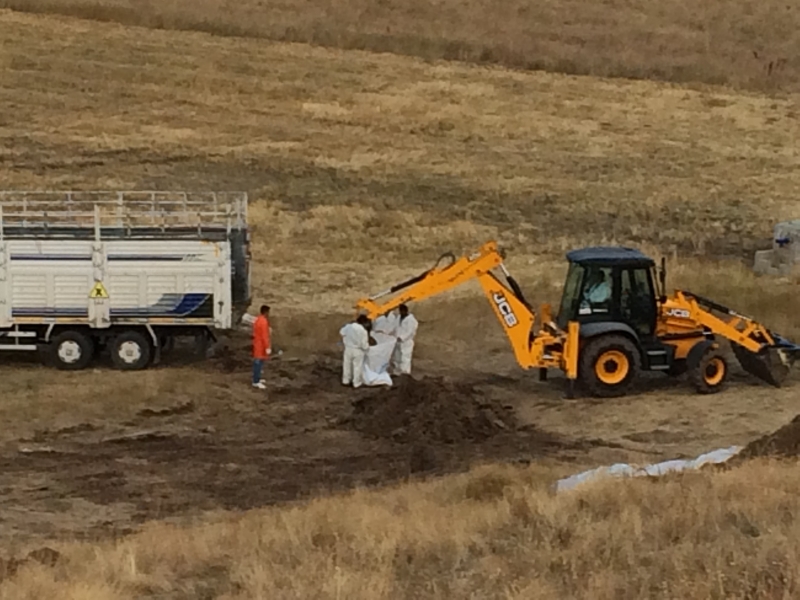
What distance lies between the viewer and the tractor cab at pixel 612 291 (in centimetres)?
1845

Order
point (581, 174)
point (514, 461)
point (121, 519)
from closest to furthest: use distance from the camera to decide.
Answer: point (121, 519), point (514, 461), point (581, 174)

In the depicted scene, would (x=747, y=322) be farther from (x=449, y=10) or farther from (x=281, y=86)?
(x=449, y=10)

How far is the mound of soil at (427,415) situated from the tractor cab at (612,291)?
75.3 inches

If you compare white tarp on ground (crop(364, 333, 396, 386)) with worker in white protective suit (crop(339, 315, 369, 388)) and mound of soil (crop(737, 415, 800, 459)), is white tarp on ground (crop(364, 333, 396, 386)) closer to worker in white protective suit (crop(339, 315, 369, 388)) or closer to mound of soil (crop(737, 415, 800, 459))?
worker in white protective suit (crop(339, 315, 369, 388))

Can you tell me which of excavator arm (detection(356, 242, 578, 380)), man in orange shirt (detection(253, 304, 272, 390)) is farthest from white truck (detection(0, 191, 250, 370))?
excavator arm (detection(356, 242, 578, 380))

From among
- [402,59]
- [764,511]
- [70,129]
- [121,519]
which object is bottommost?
[121,519]

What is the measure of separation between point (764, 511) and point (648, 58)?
139 feet

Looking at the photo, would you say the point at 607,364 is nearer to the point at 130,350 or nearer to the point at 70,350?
the point at 130,350

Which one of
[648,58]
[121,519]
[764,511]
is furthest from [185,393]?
[648,58]

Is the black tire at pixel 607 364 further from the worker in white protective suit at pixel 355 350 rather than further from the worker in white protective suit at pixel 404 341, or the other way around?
the worker in white protective suit at pixel 355 350

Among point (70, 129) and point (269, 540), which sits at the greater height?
point (70, 129)

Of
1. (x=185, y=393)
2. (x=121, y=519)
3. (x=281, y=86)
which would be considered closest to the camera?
(x=121, y=519)

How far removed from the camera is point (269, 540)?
10.0 m

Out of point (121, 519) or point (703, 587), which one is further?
point (121, 519)
